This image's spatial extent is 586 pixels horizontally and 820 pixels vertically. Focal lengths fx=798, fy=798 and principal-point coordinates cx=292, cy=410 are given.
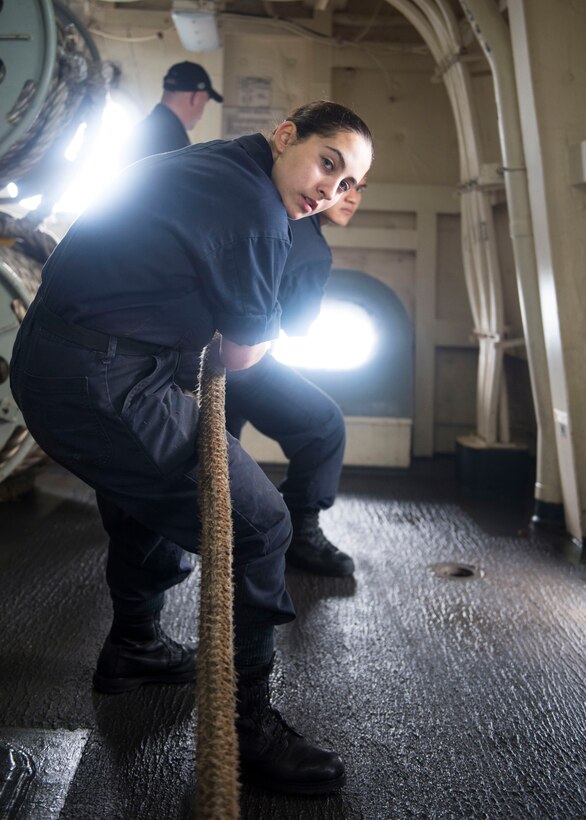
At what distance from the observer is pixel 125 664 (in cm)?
229

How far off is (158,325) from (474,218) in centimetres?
337

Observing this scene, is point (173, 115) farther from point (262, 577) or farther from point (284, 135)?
point (262, 577)

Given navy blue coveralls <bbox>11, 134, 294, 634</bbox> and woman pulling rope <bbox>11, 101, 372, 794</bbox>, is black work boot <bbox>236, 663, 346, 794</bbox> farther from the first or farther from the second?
navy blue coveralls <bbox>11, 134, 294, 634</bbox>

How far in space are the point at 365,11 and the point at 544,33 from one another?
225 centimetres

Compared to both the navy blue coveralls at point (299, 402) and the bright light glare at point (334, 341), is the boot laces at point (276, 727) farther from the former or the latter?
the bright light glare at point (334, 341)

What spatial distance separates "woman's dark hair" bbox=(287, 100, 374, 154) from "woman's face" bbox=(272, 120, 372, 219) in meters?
0.01

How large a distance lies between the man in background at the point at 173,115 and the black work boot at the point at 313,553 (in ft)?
6.31

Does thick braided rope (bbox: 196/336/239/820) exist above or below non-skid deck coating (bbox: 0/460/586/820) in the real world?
above

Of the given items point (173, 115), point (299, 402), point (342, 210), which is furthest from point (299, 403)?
point (173, 115)

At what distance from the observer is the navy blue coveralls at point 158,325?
5.49 ft

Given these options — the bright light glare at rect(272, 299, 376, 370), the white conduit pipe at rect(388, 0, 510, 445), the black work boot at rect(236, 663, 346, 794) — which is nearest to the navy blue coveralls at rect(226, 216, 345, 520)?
the black work boot at rect(236, 663, 346, 794)

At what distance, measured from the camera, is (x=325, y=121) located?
180 cm

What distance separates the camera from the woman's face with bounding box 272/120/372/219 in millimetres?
1792

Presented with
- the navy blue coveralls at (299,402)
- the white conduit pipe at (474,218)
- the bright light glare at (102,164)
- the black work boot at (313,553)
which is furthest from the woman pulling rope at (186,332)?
the bright light glare at (102,164)
